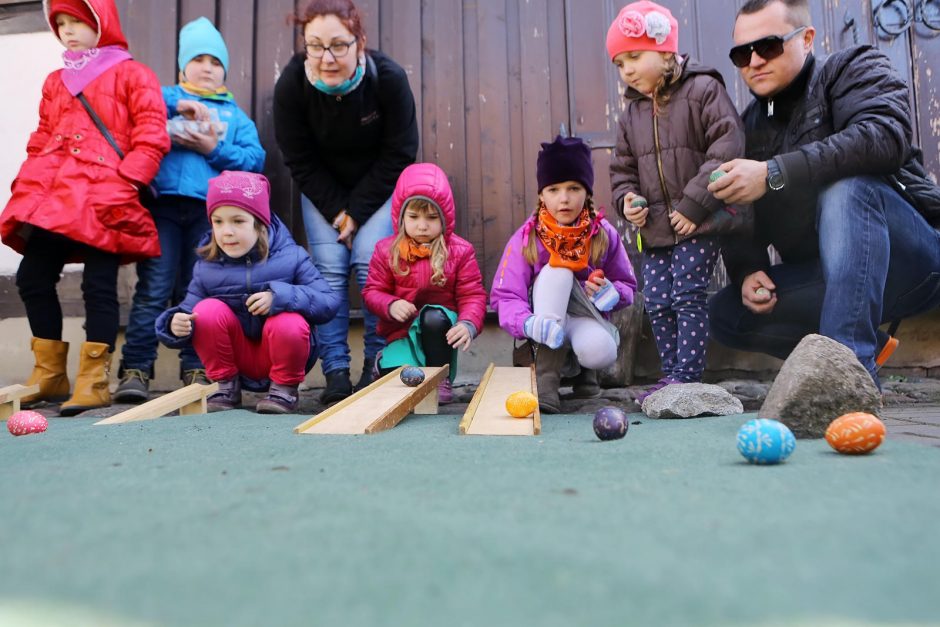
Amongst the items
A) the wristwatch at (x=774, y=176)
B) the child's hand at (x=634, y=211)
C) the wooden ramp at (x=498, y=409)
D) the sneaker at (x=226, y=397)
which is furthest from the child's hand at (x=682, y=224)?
the sneaker at (x=226, y=397)

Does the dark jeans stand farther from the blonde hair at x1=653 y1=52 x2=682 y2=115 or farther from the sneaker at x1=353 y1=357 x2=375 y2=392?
the blonde hair at x1=653 y1=52 x2=682 y2=115

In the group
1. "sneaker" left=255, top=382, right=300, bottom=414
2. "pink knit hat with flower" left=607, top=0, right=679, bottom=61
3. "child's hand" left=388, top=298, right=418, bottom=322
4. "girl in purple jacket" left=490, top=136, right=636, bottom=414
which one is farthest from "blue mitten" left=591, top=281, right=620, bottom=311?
"sneaker" left=255, top=382, right=300, bottom=414

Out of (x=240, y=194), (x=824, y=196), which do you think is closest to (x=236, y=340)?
(x=240, y=194)

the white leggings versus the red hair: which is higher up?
the red hair

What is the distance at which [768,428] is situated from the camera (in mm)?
1385

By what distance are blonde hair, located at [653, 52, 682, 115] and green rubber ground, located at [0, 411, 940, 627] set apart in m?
1.82

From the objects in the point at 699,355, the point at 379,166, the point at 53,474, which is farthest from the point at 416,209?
the point at 53,474

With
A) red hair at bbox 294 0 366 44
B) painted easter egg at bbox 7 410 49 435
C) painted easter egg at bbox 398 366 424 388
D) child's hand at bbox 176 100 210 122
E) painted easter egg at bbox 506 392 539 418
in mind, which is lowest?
painted easter egg at bbox 7 410 49 435

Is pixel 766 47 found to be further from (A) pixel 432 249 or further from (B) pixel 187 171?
(B) pixel 187 171

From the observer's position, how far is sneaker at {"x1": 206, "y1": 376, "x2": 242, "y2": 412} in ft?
9.68

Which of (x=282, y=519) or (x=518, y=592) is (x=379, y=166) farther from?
(x=518, y=592)

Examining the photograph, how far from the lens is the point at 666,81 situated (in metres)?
2.84

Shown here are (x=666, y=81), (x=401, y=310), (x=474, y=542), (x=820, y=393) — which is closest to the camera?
(x=474, y=542)

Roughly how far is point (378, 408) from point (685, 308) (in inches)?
49.6
